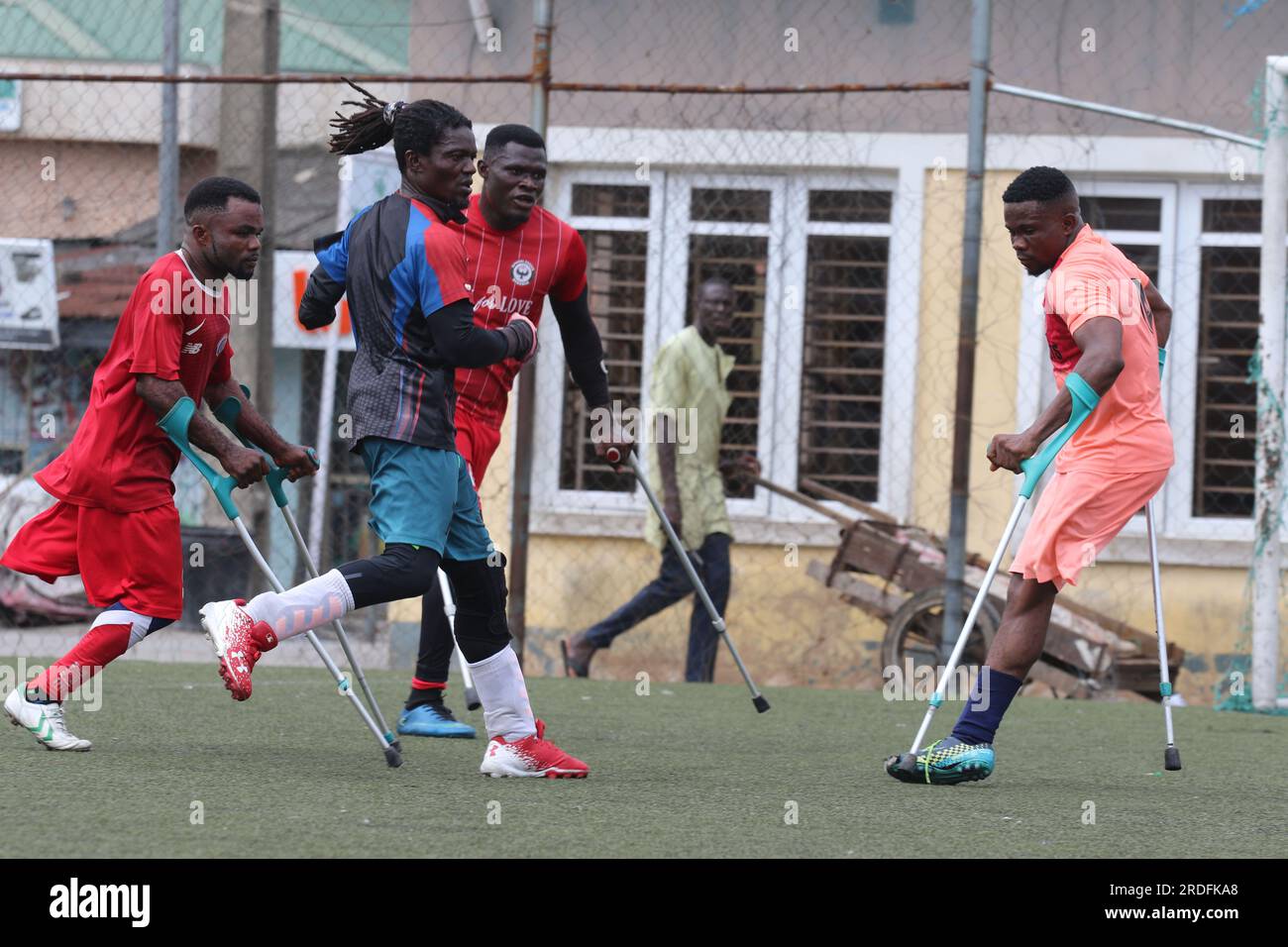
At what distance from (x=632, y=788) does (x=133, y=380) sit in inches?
72.8

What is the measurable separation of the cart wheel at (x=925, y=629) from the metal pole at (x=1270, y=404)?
1.25 meters

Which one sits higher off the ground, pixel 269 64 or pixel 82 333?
pixel 269 64

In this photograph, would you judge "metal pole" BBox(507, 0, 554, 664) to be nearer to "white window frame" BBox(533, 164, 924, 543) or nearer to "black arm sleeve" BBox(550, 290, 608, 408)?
"white window frame" BBox(533, 164, 924, 543)

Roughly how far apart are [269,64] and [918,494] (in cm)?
430

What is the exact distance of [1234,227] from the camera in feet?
35.4

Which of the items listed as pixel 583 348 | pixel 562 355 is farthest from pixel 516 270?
pixel 562 355

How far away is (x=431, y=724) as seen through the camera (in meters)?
6.66

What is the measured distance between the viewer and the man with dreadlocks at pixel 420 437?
506 cm

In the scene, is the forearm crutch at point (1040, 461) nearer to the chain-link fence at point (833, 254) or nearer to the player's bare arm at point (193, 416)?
the player's bare arm at point (193, 416)

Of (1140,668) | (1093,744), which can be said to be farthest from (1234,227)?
(1093,744)

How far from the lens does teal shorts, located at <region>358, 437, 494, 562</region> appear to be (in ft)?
17.0

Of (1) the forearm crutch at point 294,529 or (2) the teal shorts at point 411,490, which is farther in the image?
(1) the forearm crutch at point 294,529

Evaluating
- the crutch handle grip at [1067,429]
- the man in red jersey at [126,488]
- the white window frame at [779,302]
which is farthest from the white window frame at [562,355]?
the crutch handle grip at [1067,429]

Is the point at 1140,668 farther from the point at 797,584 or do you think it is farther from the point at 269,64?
the point at 269,64
